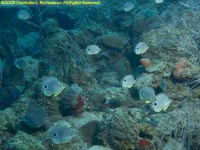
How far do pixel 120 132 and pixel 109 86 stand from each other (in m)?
3.20

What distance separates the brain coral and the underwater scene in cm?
2

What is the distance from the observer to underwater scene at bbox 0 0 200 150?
5895 millimetres

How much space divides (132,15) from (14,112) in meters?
6.94

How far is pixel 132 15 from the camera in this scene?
1198 cm

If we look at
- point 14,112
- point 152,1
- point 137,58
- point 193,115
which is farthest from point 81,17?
point 193,115

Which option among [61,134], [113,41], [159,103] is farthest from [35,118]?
[113,41]

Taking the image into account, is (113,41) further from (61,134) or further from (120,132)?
(61,134)

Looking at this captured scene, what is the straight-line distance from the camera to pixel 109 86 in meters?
8.98

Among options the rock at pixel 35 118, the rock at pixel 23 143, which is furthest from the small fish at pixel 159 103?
the rock at pixel 35 118

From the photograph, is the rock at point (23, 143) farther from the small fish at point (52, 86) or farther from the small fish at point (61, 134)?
the small fish at point (52, 86)

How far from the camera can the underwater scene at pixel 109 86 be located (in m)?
5.89

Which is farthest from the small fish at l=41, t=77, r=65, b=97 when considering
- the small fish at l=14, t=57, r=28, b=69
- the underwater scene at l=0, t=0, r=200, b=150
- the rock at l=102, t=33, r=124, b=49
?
the rock at l=102, t=33, r=124, b=49

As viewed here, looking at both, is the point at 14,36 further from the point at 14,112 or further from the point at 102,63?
the point at 14,112

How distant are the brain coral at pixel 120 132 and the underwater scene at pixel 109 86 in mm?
20
